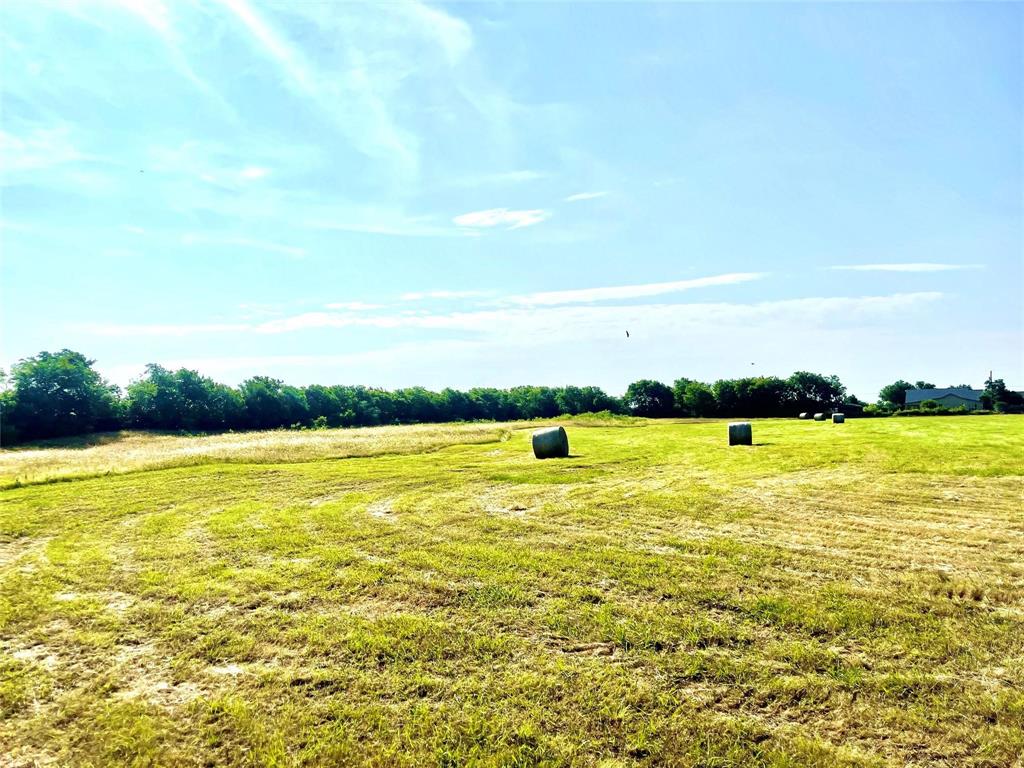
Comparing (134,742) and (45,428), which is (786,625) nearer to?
(134,742)

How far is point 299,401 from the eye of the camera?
304 ft

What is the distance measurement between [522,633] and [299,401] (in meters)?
93.2

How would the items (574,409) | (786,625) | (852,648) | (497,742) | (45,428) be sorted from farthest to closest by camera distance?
(574,409)
(45,428)
(786,625)
(852,648)
(497,742)

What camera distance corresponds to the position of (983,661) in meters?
6.23

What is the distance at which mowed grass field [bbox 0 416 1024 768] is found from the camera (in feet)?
16.7

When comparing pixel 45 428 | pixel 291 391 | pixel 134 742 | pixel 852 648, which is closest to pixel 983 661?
pixel 852 648

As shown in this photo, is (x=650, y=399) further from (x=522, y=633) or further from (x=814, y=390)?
(x=522, y=633)

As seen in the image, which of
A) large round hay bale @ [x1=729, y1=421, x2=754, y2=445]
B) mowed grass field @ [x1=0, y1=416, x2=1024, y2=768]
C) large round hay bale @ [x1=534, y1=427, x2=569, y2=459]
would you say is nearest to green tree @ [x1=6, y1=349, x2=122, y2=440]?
mowed grass field @ [x1=0, y1=416, x2=1024, y2=768]

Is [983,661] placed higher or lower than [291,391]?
lower

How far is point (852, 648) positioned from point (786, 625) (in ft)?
2.66

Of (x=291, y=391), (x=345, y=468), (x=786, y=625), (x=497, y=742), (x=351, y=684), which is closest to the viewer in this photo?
(x=497, y=742)

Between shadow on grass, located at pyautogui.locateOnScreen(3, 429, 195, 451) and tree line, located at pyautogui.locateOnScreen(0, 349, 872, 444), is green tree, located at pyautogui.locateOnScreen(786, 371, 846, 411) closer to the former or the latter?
tree line, located at pyautogui.locateOnScreen(0, 349, 872, 444)

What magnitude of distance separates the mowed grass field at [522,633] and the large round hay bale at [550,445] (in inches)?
517

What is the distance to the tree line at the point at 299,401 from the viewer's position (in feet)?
207
